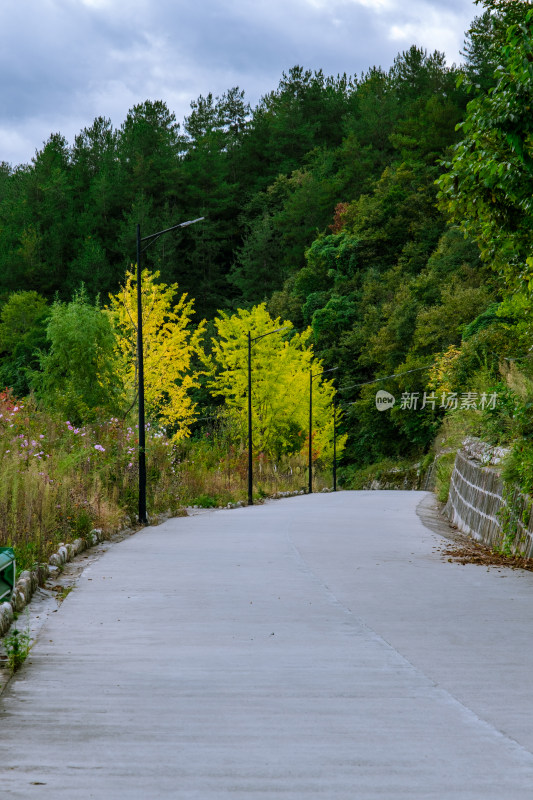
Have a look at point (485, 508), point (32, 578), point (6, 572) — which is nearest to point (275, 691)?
point (6, 572)

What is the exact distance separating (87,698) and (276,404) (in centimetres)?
4396

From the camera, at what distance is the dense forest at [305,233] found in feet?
205

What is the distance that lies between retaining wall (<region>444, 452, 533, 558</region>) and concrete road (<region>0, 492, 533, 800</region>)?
92.2 inches

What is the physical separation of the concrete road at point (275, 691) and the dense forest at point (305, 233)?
3779 centimetres

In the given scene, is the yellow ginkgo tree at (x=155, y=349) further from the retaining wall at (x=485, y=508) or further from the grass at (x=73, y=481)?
the retaining wall at (x=485, y=508)

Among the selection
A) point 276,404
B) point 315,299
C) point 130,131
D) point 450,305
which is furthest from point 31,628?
point 130,131

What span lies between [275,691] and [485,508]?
1226 centimetres

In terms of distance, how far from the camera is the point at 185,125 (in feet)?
299

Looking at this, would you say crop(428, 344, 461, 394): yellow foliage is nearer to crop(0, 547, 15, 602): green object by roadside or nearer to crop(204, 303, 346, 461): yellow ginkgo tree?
crop(204, 303, 346, 461): yellow ginkgo tree

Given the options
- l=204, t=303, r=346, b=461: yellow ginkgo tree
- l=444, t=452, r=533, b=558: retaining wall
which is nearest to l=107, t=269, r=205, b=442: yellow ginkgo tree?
l=204, t=303, r=346, b=461: yellow ginkgo tree

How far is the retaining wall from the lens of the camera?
13.7m

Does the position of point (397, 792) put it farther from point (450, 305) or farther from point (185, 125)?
point (185, 125)

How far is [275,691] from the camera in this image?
19.0 ft

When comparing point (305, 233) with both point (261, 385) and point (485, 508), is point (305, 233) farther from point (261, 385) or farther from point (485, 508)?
point (485, 508)
